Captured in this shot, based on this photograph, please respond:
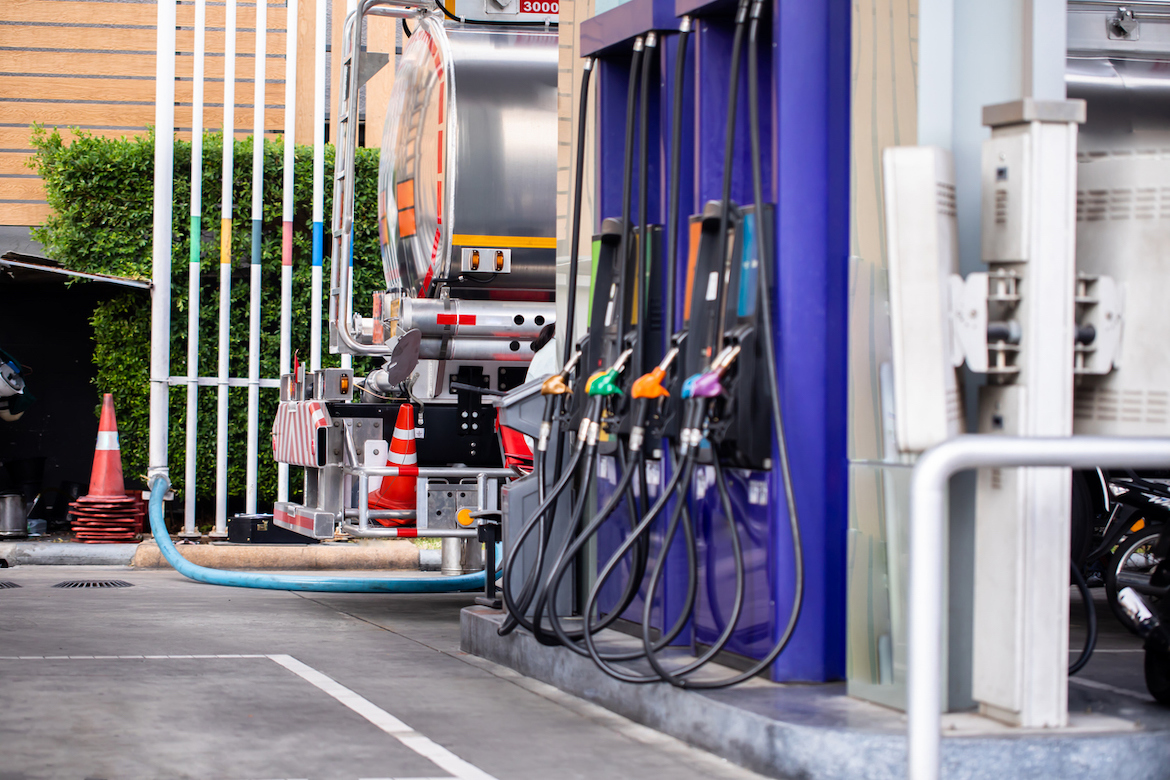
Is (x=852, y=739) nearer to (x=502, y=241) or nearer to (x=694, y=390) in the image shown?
(x=694, y=390)

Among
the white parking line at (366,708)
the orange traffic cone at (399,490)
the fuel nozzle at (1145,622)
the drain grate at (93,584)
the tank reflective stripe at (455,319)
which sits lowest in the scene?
the drain grate at (93,584)

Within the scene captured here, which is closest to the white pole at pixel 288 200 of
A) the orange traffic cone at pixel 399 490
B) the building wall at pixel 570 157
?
the orange traffic cone at pixel 399 490

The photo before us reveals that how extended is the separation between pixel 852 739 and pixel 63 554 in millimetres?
8343

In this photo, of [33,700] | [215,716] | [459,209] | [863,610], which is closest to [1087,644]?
[863,610]

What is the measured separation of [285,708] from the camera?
5.23 m

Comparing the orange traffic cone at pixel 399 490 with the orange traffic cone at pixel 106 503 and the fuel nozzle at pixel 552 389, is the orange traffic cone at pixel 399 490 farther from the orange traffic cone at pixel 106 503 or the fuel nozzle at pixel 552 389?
the orange traffic cone at pixel 106 503

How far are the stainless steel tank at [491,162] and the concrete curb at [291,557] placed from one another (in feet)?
10.4

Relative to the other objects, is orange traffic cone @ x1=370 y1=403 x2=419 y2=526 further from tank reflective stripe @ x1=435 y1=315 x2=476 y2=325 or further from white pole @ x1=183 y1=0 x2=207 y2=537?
white pole @ x1=183 y1=0 x2=207 y2=537

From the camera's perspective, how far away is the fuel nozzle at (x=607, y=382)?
17.2 feet

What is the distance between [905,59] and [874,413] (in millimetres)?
1170

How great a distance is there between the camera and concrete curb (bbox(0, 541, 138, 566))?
10883 mm

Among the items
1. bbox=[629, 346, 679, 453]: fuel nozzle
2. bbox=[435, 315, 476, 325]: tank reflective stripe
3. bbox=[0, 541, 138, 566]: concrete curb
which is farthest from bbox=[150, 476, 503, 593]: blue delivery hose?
bbox=[629, 346, 679, 453]: fuel nozzle

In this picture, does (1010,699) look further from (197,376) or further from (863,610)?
(197,376)

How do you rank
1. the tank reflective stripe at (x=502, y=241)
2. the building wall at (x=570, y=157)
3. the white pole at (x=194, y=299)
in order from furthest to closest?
the white pole at (x=194, y=299) → the tank reflective stripe at (x=502, y=241) → the building wall at (x=570, y=157)
